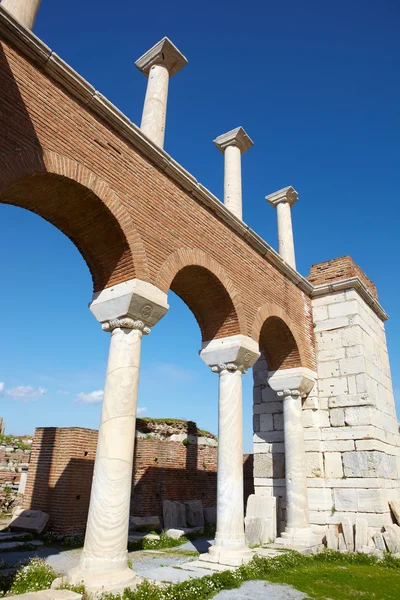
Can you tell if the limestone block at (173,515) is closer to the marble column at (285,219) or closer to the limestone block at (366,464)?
the limestone block at (366,464)

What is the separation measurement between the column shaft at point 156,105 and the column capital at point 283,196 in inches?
186

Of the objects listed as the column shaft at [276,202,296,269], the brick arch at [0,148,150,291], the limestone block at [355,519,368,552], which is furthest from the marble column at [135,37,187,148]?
the limestone block at [355,519,368,552]

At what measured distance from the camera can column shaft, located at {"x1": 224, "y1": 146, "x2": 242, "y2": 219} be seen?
30.0 ft

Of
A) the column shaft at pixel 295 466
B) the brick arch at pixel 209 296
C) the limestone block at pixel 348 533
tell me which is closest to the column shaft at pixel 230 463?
the brick arch at pixel 209 296

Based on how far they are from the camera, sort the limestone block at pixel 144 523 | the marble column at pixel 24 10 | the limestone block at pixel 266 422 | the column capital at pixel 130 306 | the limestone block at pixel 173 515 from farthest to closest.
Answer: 1. the limestone block at pixel 173 515
2. the limestone block at pixel 144 523
3. the limestone block at pixel 266 422
4. the column capital at pixel 130 306
5. the marble column at pixel 24 10

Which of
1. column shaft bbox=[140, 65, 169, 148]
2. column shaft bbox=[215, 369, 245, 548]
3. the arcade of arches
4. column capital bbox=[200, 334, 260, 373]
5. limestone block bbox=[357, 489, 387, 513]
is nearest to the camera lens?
the arcade of arches

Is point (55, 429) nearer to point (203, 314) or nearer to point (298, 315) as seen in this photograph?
point (203, 314)

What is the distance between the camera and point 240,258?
8594 millimetres

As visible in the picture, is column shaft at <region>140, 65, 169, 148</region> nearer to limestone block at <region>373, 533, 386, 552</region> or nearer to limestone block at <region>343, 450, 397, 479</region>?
limestone block at <region>343, 450, 397, 479</region>

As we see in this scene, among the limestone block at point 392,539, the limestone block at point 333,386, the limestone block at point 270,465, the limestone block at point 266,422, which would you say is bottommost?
the limestone block at point 392,539

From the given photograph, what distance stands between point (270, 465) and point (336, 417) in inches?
73.3

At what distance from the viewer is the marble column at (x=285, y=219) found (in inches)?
437

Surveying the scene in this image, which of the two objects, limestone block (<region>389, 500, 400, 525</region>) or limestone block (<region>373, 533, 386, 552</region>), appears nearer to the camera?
limestone block (<region>373, 533, 386, 552</region>)

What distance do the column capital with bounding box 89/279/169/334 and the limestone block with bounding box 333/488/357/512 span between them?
575 centimetres
